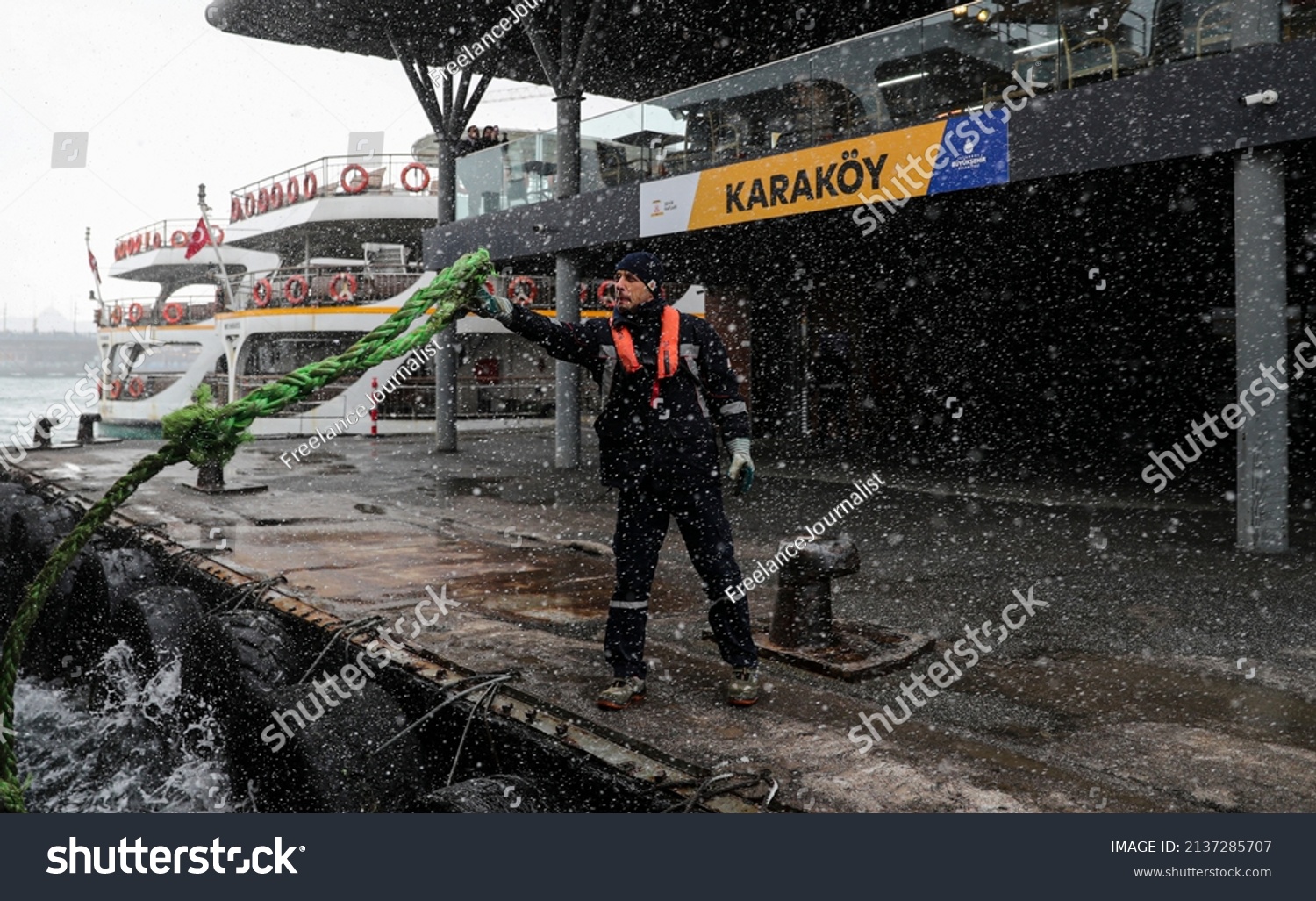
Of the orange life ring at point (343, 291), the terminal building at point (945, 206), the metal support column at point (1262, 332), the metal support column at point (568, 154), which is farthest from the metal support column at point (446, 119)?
the metal support column at point (1262, 332)

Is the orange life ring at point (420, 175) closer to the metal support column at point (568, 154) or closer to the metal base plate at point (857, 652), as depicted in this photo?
the metal support column at point (568, 154)

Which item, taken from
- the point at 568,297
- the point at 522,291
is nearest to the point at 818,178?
the point at 568,297

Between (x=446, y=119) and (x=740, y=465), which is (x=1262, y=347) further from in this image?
(x=446, y=119)

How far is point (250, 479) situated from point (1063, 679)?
11.4 metres

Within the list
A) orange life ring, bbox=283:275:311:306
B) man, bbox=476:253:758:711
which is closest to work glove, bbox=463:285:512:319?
man, bbox=476:253:758:711

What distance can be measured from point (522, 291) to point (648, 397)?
82.1ft

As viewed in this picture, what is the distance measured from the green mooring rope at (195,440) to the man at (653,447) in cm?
107

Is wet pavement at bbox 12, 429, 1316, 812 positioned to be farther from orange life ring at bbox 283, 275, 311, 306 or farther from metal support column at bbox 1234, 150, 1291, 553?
orange life ring at bbox 283, 275, 311, 306

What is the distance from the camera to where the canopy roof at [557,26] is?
16562 mm

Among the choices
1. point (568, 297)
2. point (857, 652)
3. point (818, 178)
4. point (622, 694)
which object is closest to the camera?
point (622, 694)

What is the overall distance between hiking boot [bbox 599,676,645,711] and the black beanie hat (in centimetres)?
164

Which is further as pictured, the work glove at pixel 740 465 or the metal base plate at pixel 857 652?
the metal base plate at pixel 857 652

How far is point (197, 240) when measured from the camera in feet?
103

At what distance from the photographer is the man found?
419cm
